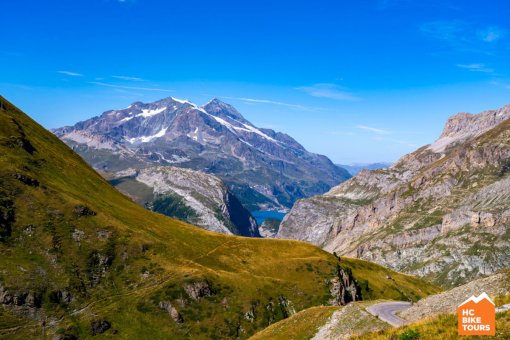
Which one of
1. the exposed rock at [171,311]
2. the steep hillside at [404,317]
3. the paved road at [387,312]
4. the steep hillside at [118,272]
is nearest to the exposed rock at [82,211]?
the steep hillside at [118,272]

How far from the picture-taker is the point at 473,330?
20.8 metres

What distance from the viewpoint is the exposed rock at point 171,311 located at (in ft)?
372

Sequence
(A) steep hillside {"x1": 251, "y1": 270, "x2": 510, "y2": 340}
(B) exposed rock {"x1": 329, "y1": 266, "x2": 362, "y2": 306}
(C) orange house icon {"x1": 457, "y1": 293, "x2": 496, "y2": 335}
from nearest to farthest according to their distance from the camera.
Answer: (C) orange house icon {"x1": 457, "y1": 293, "x2": 496, "y2": 335}
(A) steep hillside {"x1": 251, "y1": 270, "x2": 510, "y2": 340}
(B) exposed rock {"x1": 329, "y1": 266, "x2": 362, "y2": 306}

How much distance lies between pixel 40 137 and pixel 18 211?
82.7 m

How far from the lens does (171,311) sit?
11438 cm

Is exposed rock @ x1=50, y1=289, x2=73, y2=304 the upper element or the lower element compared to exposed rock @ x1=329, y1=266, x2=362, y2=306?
upper

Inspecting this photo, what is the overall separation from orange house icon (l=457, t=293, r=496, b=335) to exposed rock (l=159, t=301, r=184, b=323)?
104595 millimetres

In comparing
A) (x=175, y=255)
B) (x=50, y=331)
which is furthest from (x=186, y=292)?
(x=50, y=331)

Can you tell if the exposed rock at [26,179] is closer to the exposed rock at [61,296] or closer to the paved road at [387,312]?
the exposed rock at [61,296]

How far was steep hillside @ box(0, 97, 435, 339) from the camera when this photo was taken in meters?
104

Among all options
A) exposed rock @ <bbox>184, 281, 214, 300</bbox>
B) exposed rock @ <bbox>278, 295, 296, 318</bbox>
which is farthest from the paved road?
exposed rock @ <bbox>184, 281, 214, 300</bbox>

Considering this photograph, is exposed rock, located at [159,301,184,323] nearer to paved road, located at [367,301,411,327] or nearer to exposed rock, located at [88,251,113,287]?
exposed rock, located at [88,251,113,287]

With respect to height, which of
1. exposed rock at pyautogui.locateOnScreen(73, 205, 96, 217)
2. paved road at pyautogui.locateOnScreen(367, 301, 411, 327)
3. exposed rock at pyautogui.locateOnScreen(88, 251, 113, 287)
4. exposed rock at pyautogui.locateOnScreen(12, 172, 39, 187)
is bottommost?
exposed rock at pyautogui.locateOnScreen(88, 251, 113, 287)

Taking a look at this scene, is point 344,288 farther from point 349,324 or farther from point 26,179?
point 26,179
